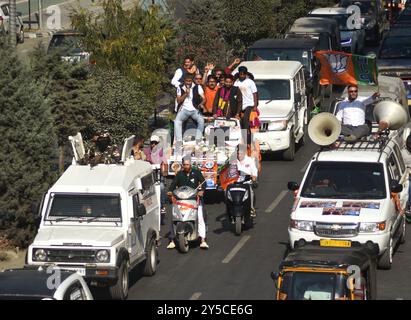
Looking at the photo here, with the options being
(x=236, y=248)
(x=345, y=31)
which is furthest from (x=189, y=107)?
(x=345, y=31)

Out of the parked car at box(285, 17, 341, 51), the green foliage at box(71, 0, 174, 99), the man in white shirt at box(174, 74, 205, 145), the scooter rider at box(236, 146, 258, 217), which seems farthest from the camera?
the parked car at box(285, 17, 341, 51)

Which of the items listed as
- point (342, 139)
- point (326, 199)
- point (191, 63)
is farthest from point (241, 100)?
point (326, 199)

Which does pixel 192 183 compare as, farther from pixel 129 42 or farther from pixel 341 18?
pixel 341 18

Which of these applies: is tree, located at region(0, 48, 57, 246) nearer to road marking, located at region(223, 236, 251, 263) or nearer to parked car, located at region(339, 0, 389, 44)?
road marking, located at region(223, 236, 251, 263)

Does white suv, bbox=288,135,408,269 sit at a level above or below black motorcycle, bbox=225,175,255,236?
above

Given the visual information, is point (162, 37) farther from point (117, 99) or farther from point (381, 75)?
point (381, 75)

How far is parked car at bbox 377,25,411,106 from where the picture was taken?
3550 centimetres

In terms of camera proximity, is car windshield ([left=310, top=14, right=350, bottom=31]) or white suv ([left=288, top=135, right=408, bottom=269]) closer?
white suv ([left=288, top=135, right=408, bottom=269])

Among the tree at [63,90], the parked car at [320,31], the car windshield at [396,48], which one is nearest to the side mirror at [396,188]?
the tree at [63,90]

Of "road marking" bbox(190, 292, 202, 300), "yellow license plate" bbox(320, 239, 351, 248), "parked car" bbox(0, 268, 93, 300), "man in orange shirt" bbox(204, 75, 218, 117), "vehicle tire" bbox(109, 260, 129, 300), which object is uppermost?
"parked car" bbox(0, 268, 93, 300)

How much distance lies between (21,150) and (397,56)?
18.1 metres

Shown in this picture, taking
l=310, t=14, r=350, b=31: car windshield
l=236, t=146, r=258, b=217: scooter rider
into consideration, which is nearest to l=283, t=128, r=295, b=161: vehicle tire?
l=236, t=146, r=258, b=217: scooter rider

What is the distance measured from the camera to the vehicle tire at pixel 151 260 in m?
20.9

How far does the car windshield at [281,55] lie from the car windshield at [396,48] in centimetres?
354
